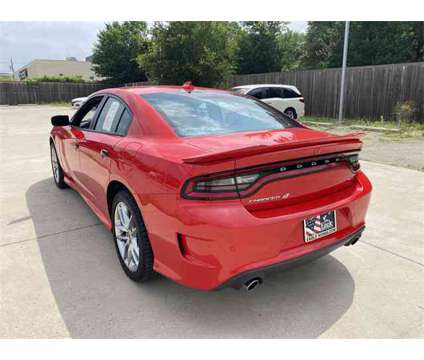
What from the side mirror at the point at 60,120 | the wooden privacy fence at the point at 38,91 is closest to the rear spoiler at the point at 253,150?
the side mirror at the point at 60,120

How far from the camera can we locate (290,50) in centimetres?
3650

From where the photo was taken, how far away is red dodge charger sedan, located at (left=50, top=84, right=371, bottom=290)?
2072 millimetres

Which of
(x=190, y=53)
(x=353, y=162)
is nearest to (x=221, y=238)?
(x=353, y=162)

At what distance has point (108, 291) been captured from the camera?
273 cm

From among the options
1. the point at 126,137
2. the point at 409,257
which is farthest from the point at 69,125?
the point at 409,257

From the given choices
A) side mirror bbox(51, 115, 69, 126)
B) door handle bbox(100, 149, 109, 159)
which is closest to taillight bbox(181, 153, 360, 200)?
door handle bbox(100, 149, 109, 159)

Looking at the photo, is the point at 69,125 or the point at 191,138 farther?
the point at 69,125

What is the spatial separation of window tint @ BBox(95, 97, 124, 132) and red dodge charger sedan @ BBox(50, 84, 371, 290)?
1.0 inches

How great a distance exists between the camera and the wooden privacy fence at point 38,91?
33562mm

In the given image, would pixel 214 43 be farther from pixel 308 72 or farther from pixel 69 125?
pixel 69 125

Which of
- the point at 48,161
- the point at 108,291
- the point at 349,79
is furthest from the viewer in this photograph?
the point at 349,79

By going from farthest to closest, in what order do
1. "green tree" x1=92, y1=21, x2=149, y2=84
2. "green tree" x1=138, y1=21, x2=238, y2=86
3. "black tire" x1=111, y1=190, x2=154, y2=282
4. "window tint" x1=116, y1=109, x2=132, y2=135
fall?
"green tree" x1=92, y1=21, x2=149, y2=84, "green tree" x1=138, y1=21, x2=238, y2=86, "window tint" x1=116, y1=109, x2=132, y2=135, "black tire" x1=111, y1=190, x2=154, y2=282

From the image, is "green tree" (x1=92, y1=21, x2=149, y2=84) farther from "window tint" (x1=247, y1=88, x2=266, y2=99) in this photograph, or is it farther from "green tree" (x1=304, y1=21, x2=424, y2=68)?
"window tint" (x1=247, y1=88, x2=266, y2=99)

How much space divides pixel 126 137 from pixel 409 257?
2720 millimetres
